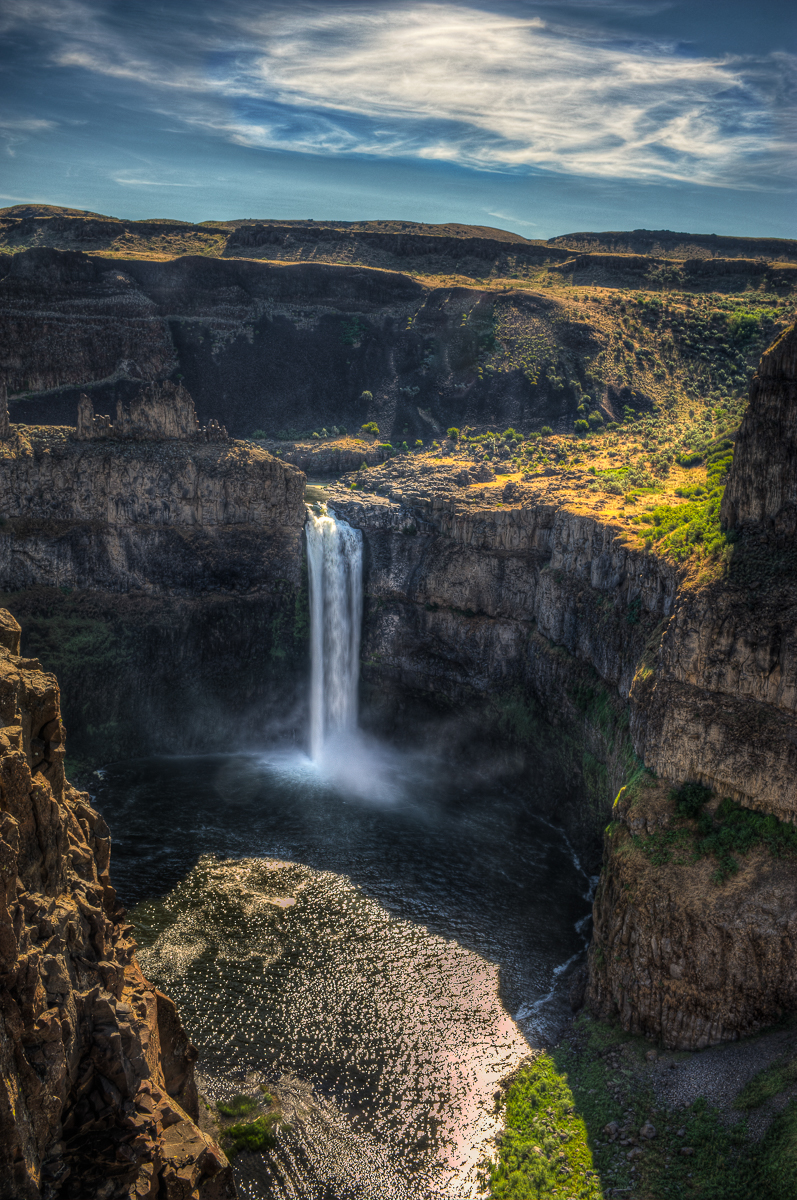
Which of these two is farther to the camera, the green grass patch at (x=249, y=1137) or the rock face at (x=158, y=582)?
the rock face at (x=158, y=582)

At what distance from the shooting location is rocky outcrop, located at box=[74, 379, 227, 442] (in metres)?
61.4

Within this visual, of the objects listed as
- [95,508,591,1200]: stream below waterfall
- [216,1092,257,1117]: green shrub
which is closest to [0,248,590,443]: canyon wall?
[95,508,591,1200]: stream below waterfall

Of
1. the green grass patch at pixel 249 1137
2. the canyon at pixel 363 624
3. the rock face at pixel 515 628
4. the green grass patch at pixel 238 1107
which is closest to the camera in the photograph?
the canyon at pixel 363 624

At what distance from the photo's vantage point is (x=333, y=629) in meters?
63.3

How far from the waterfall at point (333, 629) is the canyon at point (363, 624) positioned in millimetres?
975

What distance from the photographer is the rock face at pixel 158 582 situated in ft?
194

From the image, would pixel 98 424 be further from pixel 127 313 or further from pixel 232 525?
pixel 127 313

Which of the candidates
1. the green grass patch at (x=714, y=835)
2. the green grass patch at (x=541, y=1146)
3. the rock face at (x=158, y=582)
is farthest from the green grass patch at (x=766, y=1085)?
the rock face at (x=158, y=582)

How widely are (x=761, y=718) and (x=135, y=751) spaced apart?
133ft

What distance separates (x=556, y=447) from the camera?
80438mm

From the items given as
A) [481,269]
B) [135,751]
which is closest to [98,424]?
[135,751]

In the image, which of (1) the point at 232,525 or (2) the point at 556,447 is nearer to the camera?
(1) the point at 232,525

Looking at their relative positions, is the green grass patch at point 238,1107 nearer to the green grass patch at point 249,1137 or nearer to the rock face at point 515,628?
the green grass patch at point 249,1137

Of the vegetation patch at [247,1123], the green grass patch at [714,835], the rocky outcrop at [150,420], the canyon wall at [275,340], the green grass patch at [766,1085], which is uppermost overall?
the canyon wall at [275,340]
